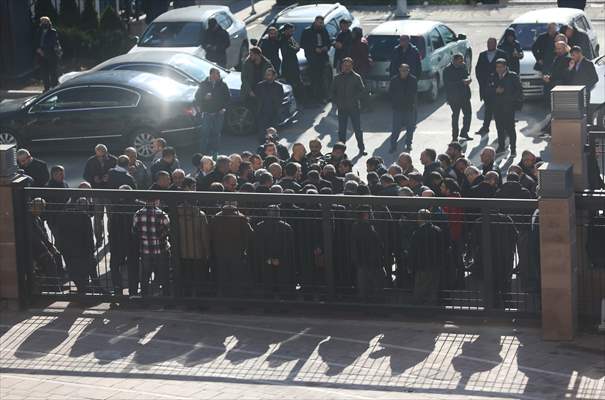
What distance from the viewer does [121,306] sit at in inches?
642

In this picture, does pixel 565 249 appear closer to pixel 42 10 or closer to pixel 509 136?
pixel 509 136

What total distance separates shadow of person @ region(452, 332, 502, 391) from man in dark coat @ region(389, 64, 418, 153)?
9266mm

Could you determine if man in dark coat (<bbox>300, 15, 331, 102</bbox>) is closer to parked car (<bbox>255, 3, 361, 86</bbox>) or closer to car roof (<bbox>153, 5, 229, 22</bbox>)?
parked car (<bbox>255, 3, 361, 86</bbox>)

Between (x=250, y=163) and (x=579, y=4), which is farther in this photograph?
(x=579, y=4)

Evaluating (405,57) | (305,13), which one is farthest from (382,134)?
(305,13)

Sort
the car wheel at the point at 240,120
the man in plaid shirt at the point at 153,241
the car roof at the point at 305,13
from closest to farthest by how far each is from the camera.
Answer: the man in plaid shirt at the point at 153,241 → the car wheel at the point at 240,120 → the car roof at the point at 305,13

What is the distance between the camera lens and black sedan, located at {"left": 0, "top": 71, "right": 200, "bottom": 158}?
24.0m

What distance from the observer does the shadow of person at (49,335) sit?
15.1 m

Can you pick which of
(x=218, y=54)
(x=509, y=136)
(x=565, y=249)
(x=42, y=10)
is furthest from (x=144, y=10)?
(x=565, y=249)

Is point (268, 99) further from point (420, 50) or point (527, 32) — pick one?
point (527, 32)

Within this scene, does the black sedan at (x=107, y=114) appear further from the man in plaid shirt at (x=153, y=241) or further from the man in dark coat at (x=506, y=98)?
the man in plaid shirt at (x=153, y=241)

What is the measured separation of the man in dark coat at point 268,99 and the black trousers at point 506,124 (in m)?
3.68

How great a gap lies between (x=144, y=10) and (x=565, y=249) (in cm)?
2290

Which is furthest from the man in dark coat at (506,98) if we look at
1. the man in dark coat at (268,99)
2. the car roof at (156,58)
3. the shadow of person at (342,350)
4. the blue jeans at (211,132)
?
the shadow of person at (342,350)
